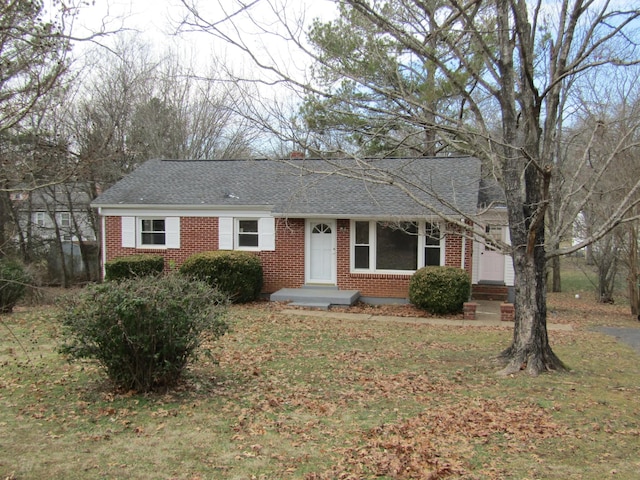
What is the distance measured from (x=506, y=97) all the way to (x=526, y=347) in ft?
11.8

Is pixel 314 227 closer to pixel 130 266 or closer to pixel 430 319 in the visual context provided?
pixel 430 319

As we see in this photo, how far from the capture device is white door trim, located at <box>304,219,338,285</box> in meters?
16.2

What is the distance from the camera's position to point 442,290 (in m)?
13.8

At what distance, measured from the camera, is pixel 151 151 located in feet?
88.3

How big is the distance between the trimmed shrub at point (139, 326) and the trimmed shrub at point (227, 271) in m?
8.73

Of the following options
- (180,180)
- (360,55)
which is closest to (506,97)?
(360,55)

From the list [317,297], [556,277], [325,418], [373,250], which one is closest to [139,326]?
[325,418]

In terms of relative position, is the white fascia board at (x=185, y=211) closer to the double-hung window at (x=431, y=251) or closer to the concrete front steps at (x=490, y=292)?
the double-hung window at (x=431, y=251)

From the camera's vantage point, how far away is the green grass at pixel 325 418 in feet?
14.6

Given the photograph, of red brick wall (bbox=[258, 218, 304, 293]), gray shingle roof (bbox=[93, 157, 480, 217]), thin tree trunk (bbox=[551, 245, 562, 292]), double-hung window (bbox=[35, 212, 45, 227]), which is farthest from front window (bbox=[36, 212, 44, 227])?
thin tree trunk (bbox=[551, 245, 562, 292])

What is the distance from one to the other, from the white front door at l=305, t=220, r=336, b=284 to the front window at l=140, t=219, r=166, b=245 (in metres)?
4.84

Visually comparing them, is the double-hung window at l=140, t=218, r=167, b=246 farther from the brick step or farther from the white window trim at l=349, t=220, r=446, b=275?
the brick step

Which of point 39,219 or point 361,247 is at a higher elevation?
point 39,219

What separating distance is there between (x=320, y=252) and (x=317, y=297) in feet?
6.48
